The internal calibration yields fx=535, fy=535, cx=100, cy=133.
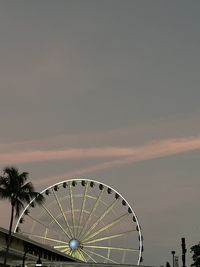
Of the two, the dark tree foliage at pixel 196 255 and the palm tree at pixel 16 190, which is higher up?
the palm tree at pixel 16 190

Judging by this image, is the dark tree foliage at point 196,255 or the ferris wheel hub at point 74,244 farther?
the ferris wheel hub at point 74,244

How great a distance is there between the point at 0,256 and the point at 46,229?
1397 cm

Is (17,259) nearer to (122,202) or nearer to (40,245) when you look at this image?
(40,245)

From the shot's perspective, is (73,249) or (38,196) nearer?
(38,196)

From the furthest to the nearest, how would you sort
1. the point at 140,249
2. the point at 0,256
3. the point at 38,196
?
the point at 140,249
the point at 0,256
the point at 38,196

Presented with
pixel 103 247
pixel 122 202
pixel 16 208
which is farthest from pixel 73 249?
pixel 16 208

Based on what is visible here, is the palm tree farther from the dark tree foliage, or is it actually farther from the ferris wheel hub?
the ferris wheel hub

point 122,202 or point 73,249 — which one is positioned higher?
point 122,202

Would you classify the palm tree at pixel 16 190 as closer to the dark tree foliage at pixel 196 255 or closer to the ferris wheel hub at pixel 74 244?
the dark tree foliage at pixel 196 255

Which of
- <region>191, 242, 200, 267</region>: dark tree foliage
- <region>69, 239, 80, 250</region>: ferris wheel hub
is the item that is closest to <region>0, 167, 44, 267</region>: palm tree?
<region>191, 242, 200, 267</region>: dark tree foliage

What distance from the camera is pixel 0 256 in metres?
85.6

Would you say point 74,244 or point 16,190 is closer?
point 16,190

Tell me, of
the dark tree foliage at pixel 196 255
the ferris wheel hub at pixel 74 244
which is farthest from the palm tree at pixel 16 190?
the ferris wheel hub at pixel 74 244

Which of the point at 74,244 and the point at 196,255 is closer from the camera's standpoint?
the point at 196,255
